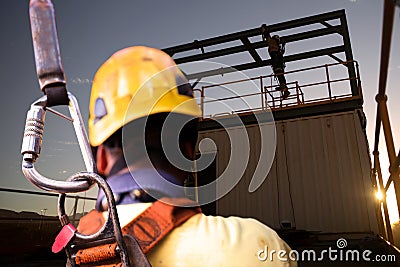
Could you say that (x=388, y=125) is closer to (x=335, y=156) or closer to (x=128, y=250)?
(x=128, y=250)

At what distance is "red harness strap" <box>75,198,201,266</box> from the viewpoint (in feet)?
2.76

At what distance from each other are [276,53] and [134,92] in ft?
34.5

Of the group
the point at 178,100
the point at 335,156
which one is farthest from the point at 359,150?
the point at 178,100

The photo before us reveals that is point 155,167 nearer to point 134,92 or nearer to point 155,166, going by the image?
point 155,166

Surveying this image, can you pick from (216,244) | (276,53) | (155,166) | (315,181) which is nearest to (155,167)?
(155,166)

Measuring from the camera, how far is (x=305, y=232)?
7.14 meters

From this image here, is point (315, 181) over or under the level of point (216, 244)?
under

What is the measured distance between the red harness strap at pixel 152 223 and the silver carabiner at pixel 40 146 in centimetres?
17

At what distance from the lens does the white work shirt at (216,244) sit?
840mm

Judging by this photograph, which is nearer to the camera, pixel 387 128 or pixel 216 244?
pixel 216 244

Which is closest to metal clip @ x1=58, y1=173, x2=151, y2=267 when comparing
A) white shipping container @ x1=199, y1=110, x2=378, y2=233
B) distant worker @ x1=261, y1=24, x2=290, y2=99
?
white shipping container @ x1=199, y1=110, x2=378, y2=233

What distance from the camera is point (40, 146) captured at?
0.84 m

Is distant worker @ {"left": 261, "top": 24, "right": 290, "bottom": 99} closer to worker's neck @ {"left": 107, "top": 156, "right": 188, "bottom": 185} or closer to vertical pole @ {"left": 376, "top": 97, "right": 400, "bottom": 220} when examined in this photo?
vertical pole @ {"left": 376, "top": 97, "right": 400, "bottom": 220}

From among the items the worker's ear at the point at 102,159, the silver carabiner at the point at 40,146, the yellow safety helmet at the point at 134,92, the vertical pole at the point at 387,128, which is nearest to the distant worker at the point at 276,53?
the vertical pole at the point at 387,128
